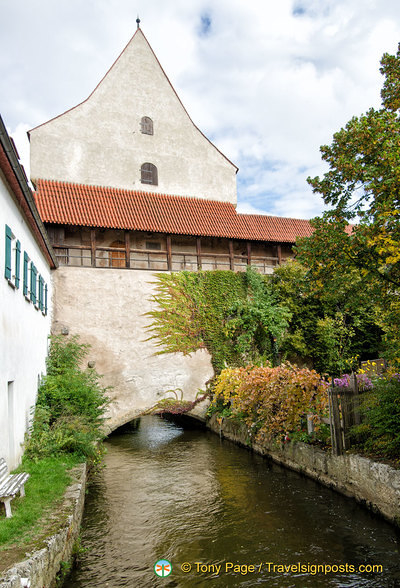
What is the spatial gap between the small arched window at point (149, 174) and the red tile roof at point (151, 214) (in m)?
0.94

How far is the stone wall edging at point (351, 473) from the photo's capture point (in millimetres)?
7023

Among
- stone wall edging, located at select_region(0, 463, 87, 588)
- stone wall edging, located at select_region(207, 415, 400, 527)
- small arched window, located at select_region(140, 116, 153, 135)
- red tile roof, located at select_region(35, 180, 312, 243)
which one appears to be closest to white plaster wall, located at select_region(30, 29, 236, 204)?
small arched window, located at select_region(140, 116, 153, 135)

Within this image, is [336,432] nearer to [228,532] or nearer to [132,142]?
[228,532]

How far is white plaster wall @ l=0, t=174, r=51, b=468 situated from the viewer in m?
6.96

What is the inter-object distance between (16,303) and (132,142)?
14.3 metres

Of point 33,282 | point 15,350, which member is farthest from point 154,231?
point 15,350

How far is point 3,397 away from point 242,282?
13207 millimetres

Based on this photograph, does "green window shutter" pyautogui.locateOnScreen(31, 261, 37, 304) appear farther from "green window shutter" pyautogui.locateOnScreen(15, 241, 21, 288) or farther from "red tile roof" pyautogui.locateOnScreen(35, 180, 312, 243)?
"red tile roof" pyautogui.locateOnScreen(35, 180, 312, 243)

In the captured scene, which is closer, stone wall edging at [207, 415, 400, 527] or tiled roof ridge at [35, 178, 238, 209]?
stone wall edging at [207, 415, 400, 527]

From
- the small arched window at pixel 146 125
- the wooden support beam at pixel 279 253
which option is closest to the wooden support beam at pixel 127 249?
the small arched window at pixel 146 125

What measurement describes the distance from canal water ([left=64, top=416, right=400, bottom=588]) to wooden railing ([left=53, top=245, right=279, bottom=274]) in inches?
356

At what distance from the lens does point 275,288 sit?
19.4 meters

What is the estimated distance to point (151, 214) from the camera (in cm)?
Answer: 1878

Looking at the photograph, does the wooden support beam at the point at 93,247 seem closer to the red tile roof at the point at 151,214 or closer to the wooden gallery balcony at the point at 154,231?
the wooden gallery balcony at the point at 154,231
